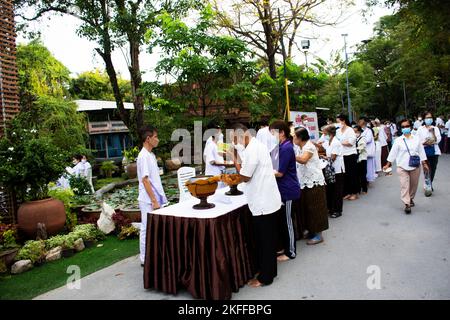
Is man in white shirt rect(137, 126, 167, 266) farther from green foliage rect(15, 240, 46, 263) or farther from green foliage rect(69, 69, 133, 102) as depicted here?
green foliage rect(69, 69, 133, 102)

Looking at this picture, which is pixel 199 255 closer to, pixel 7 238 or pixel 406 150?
pixel 7 238

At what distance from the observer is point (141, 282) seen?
4.30 meters

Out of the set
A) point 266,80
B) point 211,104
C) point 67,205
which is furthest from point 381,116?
point 67,205

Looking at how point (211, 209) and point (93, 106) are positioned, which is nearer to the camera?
point (211, 209)

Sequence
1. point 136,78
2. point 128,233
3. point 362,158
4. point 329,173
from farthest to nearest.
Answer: point 136,78 < point 362,158 < point 329,173 < point 128,233

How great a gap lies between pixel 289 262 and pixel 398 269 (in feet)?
4.37

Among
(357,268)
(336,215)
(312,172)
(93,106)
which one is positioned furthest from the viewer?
(93,106)

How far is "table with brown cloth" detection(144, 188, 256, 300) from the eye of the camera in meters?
3.58

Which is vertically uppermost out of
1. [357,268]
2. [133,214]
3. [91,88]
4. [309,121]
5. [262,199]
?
[91,88]

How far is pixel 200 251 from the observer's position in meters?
3.61

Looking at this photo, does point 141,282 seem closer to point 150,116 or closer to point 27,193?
point 27,193

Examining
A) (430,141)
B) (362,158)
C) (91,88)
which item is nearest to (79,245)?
(362,158)

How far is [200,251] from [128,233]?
123 inches
